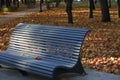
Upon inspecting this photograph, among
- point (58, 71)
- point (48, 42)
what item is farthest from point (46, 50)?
point (58, 71)

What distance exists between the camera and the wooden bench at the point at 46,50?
6.55 metres

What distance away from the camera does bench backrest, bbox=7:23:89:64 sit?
22.1 feet

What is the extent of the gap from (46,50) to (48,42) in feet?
0.58

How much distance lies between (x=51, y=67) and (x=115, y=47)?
4.17m

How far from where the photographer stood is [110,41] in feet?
37.0

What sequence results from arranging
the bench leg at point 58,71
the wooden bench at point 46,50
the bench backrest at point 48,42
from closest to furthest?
the bench leg at point 58,71 < the wooden bench at point 46,50 < the bench backrest at point 48,42

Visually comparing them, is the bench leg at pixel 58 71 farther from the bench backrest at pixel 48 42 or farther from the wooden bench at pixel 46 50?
the bench backrest at pixel 48 42

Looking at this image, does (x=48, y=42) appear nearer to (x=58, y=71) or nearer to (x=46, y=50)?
(x=46, y=50)

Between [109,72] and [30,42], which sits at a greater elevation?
[30,42]

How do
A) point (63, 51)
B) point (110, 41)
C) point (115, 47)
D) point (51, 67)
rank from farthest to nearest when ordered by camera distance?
1. point (110, 41)
2. point (115, 47)
3. point (63, 51)
4. point (51, 67)

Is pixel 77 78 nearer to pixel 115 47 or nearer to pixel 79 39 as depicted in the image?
pixel 79 39

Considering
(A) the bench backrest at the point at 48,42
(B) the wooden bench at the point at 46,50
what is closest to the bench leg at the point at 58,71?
(B) the wooden bench at the point at 46,50

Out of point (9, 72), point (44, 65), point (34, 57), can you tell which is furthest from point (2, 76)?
point (44, 65)

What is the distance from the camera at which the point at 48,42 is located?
7.24 meters
